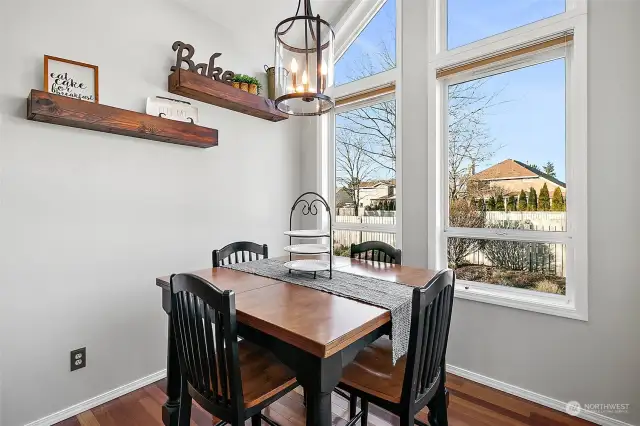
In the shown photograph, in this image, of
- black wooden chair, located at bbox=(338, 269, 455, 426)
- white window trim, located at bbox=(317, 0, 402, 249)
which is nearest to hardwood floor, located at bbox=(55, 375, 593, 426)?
black wooden chair, located at bbox=(338, 269, 455, 426)

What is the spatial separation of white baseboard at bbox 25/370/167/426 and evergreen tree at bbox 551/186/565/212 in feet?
9.50

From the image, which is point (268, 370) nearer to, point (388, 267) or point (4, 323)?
point (388, 267)

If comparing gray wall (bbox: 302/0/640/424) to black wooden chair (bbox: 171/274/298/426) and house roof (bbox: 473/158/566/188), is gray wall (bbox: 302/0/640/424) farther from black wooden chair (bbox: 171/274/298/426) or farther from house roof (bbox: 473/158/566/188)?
black wooden chair (bbox: 171/274/298/426)

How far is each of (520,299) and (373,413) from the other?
1.18 meters

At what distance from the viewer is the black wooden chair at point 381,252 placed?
2236mm

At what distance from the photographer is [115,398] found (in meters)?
2.18

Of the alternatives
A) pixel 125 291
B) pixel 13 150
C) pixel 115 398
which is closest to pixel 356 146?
pixel 125 291

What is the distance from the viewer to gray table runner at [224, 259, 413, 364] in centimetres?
134

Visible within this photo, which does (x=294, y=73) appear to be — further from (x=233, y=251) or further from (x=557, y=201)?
(x=557, y=201)

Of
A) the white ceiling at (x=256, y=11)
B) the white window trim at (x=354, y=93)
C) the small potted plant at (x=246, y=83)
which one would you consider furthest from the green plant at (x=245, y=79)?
the white window trim at (x=354, y=93)

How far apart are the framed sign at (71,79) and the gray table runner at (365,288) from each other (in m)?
1.36

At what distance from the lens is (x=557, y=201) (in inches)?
83.7

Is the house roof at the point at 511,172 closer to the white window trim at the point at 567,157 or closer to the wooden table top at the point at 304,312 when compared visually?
the white window trim at the point at 567,157

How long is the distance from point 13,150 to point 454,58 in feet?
9.14
